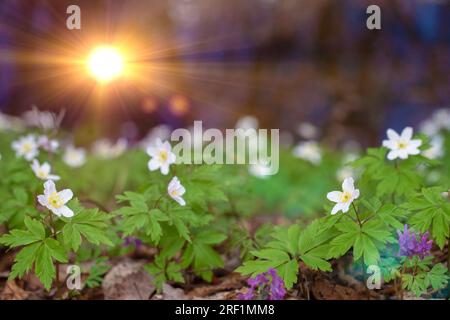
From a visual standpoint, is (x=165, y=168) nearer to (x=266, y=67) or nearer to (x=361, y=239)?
(x=361, y=239)

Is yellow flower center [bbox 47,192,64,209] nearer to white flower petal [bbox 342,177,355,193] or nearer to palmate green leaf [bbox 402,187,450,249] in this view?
white flower petal [bbox 342,177,355,193]

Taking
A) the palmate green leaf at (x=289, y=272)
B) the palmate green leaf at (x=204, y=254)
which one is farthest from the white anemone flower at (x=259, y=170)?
the palmate green leaf at (x=289, y=272)

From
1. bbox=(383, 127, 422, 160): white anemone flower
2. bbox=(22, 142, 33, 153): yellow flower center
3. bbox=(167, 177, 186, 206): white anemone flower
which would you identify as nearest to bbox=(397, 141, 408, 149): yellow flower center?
bbox=(383, 127, 422, 160): white anemone flower

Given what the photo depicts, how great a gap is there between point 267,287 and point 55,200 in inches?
38.9

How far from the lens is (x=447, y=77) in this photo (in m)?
9.07

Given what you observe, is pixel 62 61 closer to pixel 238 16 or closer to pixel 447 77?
pixel 238 16

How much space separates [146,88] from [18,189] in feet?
16.5

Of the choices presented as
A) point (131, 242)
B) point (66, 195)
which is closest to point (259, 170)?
point (131, 242)

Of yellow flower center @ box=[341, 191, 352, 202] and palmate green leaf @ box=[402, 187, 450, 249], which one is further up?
yellow flower center @ box=[341, 191, 352, 202]

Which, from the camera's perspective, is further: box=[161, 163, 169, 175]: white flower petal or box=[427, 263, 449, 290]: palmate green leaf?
box=[161, 163, 169, 175]: white flower petal

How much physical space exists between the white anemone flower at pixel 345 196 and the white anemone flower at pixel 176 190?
0.67 m

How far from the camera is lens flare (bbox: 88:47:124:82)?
6508 millimetres

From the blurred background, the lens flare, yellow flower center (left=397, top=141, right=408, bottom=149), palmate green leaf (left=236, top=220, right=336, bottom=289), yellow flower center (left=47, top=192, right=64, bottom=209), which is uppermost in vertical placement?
the blurred background

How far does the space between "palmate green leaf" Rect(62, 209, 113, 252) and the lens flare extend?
4.33 meters
